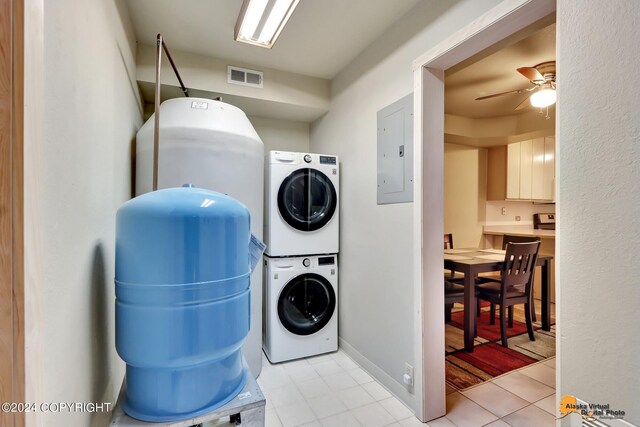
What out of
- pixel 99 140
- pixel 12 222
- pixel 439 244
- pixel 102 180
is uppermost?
pixel 99 140

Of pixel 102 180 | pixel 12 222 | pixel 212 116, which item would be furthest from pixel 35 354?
pixel 212 116

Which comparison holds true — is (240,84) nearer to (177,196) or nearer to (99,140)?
(99,140)

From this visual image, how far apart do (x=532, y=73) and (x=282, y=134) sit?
7.74ft

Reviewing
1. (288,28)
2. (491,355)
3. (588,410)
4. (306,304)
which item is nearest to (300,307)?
(306,304)

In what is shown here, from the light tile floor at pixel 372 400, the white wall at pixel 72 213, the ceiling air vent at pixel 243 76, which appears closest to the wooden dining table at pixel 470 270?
the light tile floor at pixel 372 400

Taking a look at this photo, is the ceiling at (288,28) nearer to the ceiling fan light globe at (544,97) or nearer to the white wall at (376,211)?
the white wall at (376,211)

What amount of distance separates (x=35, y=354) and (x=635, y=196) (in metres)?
1.63

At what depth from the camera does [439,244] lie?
178 cm

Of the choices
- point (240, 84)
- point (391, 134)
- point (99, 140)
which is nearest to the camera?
point (99, 140)

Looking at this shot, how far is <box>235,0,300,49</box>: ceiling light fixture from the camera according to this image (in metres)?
1.60

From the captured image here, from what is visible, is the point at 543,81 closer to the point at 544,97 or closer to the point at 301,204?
the point at 544,97

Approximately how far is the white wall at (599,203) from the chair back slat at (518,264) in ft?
5.63

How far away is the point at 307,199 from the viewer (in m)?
2.60

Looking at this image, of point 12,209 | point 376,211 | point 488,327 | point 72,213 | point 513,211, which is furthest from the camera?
point 513,211
